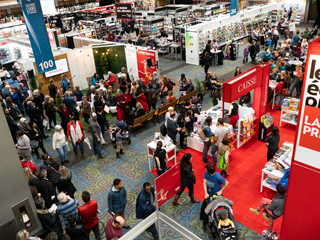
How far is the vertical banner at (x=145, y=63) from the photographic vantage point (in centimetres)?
1202

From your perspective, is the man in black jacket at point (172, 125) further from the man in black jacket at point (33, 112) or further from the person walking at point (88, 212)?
the man in black jacket at point (33, 112)

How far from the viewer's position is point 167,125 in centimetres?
766

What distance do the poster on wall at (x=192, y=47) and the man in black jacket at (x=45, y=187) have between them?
11.3m

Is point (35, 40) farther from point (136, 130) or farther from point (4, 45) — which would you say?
point (4, 45)

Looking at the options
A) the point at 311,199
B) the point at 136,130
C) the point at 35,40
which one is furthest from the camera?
the point at 136,130

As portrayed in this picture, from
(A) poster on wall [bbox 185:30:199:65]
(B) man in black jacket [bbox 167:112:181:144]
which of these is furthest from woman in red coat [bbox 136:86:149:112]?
(A) poster on wall [bbox 185:30:199:65]

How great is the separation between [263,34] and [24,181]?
15.5 meters

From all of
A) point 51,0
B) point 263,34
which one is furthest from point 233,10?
point 51,0

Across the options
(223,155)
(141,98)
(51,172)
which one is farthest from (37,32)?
A: (223,155)

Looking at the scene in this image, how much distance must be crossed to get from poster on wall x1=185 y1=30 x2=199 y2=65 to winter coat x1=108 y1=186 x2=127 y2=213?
11.2 m

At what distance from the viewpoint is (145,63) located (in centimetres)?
1229

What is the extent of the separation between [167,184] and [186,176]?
33.5 inches

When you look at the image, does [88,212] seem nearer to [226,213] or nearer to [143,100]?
[226,213]

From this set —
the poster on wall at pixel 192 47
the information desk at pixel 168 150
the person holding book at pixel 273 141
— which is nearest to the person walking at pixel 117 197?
the information desk at pixel 168 150
